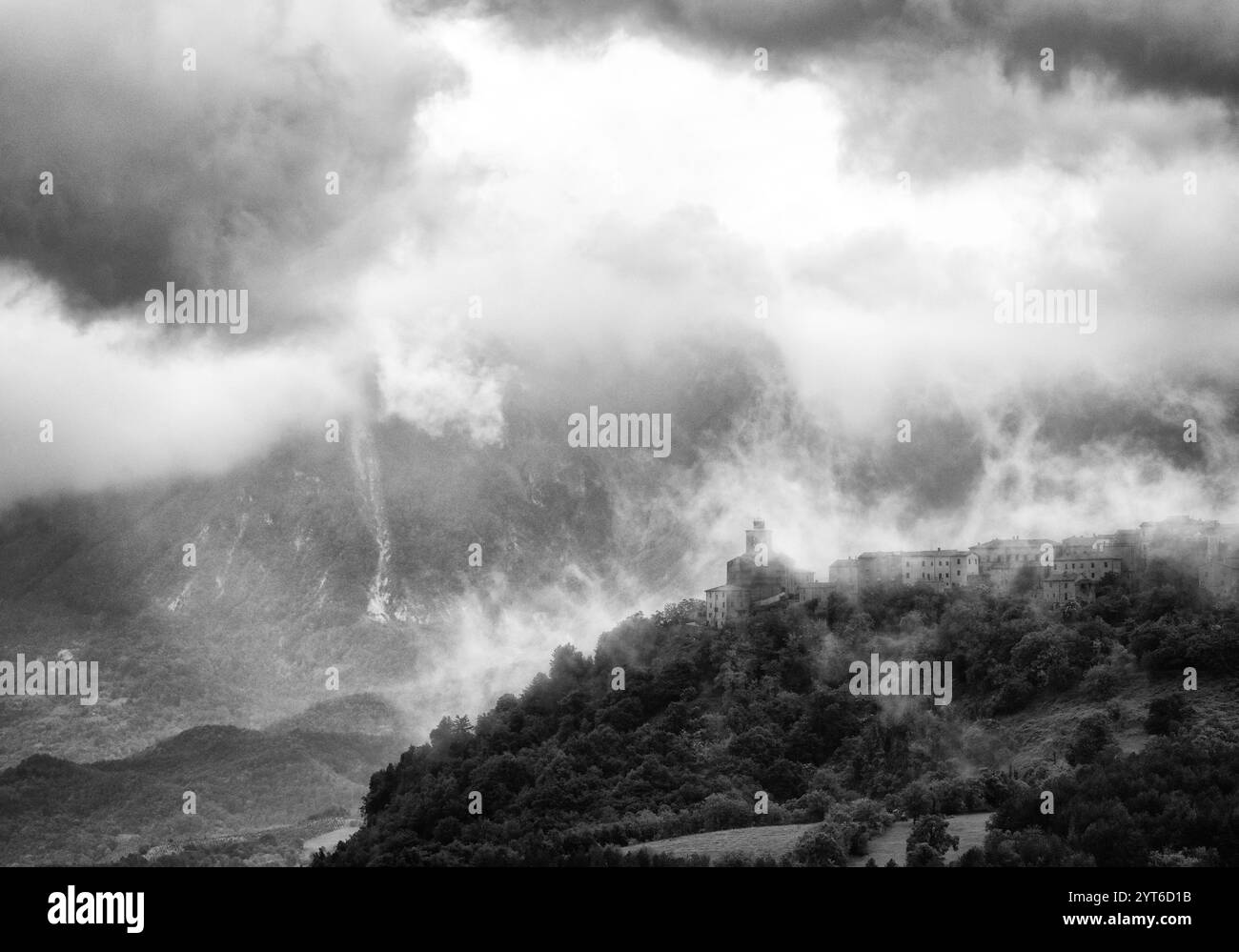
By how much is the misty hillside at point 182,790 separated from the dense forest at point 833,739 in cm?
3488

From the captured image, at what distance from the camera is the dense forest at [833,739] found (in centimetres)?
9694

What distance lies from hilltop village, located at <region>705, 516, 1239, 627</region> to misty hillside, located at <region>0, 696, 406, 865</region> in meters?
44.9

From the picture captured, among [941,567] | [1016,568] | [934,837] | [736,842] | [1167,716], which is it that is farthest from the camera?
[941,567]

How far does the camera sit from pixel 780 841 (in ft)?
330

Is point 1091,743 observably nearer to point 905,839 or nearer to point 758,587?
point 905,839

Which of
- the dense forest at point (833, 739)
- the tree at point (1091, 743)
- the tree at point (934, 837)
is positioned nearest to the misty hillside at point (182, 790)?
the dense forest at point (833, 739)

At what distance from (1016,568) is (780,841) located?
39.0 meters

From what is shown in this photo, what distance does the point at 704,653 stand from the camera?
128 metres

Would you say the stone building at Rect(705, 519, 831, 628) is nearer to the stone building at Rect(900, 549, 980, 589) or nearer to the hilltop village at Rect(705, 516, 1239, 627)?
the hilltop village at Rect(705, 516, 1239, 627)

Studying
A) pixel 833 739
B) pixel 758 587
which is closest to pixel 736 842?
pixel 833 739
